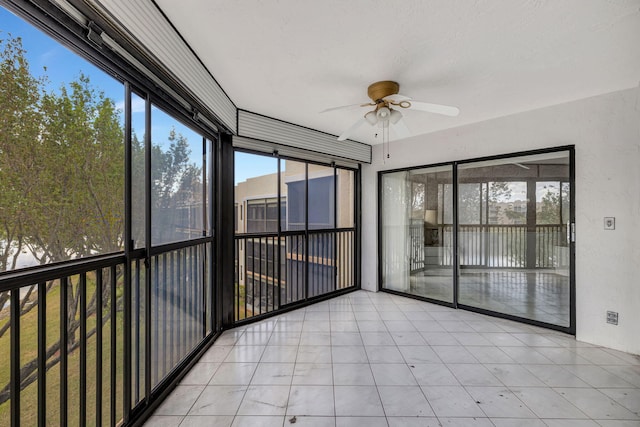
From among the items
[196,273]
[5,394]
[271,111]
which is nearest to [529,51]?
[271,111]

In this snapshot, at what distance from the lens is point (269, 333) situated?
3.02 metres

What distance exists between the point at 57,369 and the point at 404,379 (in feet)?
7.36

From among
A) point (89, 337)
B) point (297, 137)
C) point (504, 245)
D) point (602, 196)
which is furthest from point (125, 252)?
point (602, 196)

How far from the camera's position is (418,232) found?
4250 millimetres

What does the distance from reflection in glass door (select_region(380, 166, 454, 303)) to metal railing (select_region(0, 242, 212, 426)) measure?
11.1 feet

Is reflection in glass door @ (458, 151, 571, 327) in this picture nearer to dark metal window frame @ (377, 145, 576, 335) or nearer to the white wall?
dark metal window frame @ (377, 145, 576, 335)

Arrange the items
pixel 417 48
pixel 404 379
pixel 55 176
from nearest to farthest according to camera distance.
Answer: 1. pixel 55 176
2. pixel 417 48
3. pixel 404 379

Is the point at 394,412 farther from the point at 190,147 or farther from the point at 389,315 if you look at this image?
the point at 190,147

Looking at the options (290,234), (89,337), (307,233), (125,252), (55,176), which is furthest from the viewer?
(307,233)

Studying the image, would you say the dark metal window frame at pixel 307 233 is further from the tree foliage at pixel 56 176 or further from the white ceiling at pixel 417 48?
the tree foliage at pixel 56 176

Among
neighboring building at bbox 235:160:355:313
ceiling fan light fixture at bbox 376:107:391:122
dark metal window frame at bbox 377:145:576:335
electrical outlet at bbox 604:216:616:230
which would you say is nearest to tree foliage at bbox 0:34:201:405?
neighboring building at bbox 235:160:355:313

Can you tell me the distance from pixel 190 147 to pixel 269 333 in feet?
7.10

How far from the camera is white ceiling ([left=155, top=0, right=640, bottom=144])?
1594 mm

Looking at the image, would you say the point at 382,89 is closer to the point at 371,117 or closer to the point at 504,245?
the point at 371,117
